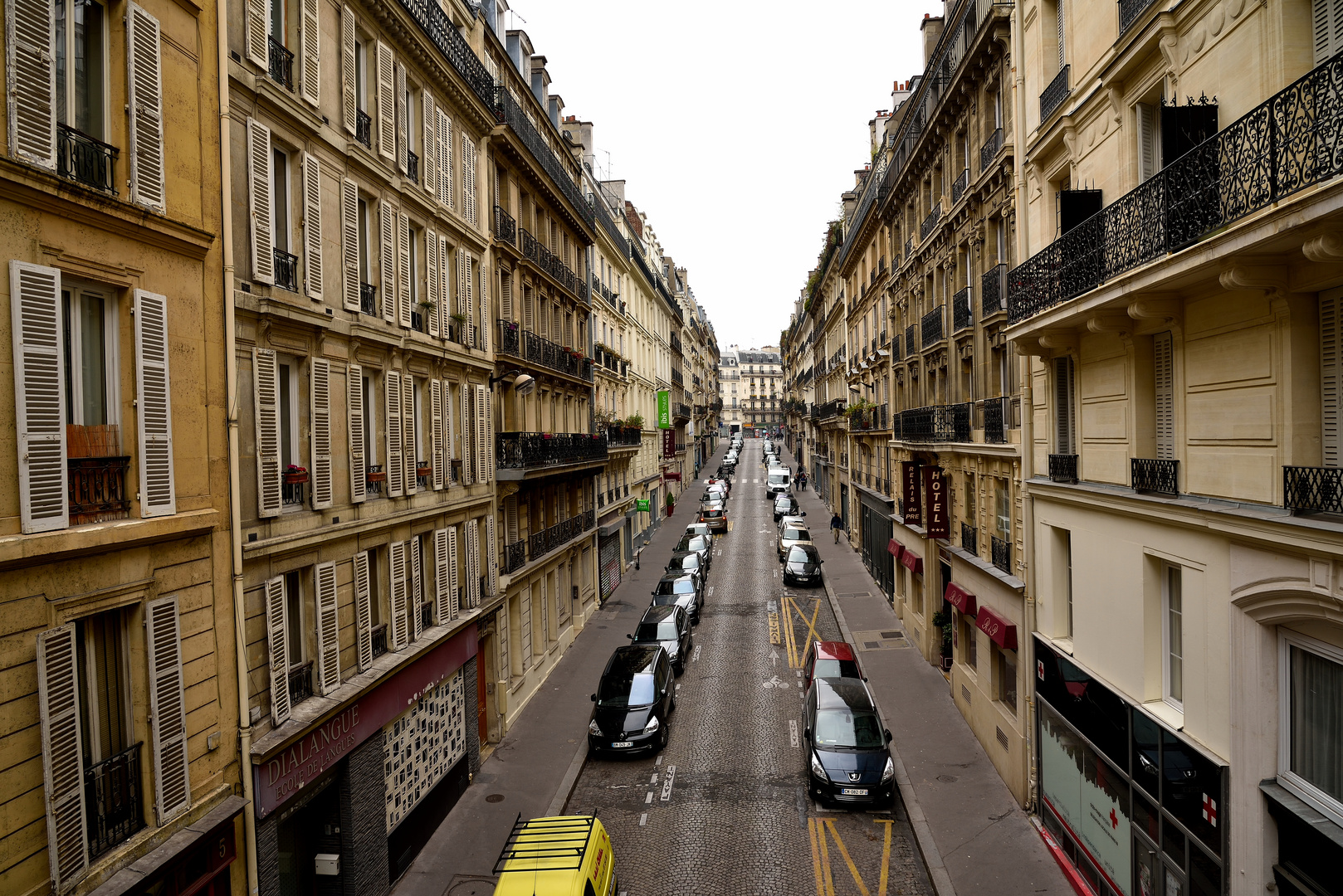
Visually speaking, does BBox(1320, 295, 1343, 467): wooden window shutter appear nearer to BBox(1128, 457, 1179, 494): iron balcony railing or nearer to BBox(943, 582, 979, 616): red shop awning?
BBox(1128, 457, 1179, 494): iron balcony railing

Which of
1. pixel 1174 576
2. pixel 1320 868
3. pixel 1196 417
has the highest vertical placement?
pixel 1196 417

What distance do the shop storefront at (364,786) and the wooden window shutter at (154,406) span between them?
3610 millimetres

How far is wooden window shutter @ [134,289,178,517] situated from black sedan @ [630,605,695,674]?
15509 millimetres

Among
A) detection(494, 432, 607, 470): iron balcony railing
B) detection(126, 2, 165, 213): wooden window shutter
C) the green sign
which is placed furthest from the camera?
the green sign

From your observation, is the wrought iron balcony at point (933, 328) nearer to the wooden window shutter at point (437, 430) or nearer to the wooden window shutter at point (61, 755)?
the wooden window shutter at point (437, 430)

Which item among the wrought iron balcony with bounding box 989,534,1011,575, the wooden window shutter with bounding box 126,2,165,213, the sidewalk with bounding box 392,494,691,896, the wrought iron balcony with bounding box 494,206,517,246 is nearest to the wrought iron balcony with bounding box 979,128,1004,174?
the wrought iron balcony with bounding box 989,534,1011,575

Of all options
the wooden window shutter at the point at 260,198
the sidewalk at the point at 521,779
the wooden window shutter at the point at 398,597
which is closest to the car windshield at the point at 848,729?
the sidewalk at the point at 521,779

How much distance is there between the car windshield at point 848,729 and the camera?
48.7ft

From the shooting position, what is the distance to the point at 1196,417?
9117mm

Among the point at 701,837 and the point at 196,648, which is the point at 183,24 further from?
the point at 701,837

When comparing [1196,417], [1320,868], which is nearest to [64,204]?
[1196,417]

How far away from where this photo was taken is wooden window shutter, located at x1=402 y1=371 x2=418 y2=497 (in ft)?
45.8

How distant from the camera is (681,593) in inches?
1099

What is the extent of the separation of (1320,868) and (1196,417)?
481 cm
